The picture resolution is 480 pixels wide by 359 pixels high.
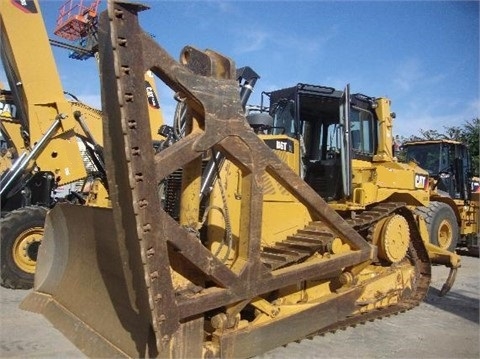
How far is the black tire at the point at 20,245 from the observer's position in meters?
5.96

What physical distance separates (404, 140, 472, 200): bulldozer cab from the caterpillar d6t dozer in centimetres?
781

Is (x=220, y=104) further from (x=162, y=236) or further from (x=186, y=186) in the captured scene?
(x=162, y=236)

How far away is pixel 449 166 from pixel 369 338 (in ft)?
28.7

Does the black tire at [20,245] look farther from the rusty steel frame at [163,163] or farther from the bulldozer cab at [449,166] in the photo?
the bulldozer cab at [449,166]

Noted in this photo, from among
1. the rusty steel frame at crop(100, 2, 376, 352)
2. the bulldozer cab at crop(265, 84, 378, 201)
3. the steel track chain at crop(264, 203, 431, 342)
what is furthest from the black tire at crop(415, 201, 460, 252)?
the rusty steel frame at crop(100, 2, 376, 352)

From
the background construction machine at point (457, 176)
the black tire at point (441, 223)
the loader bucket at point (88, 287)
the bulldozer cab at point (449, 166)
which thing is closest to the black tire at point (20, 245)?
the loader bucket at point (88, 287)

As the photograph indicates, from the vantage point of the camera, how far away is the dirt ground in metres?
3.92

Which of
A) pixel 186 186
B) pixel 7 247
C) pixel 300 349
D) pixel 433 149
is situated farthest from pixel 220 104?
pixel 433 149

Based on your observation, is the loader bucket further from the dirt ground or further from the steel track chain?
the steel track chain

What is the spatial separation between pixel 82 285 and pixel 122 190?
162 cm

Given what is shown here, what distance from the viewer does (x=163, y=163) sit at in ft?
8.50

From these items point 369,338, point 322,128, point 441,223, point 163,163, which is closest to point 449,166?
point 441,223

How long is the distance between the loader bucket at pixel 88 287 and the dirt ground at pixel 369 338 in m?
0.32

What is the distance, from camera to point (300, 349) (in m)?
4.02
